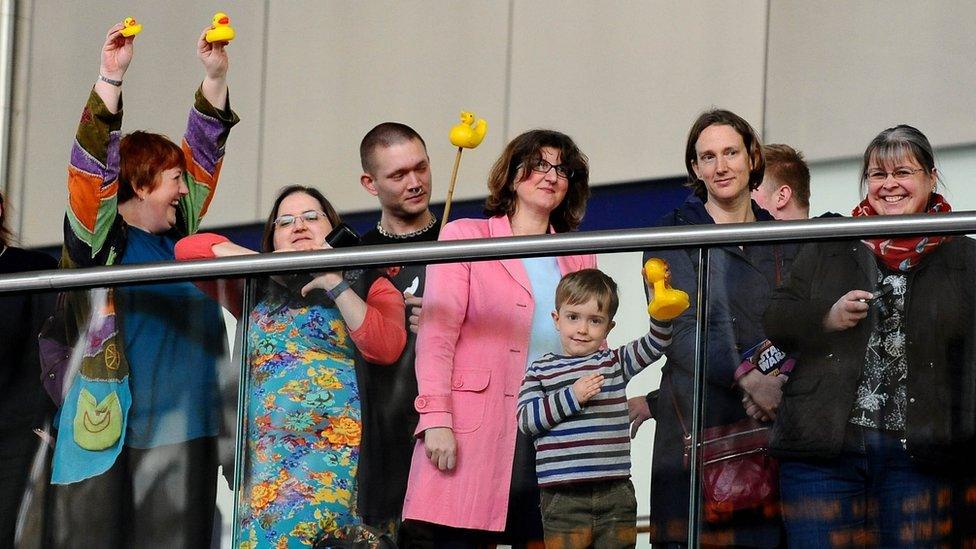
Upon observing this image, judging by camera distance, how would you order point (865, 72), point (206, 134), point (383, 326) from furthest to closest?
point (865, 72)
point (206, 134)
point (383, 326)

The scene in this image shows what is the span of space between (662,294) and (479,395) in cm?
75

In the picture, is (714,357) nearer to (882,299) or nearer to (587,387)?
(587,387)

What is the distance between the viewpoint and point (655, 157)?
40.5 ft

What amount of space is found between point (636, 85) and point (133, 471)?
6465 mm

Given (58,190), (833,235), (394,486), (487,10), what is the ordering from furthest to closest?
(58,190)
(487,10)
(394,486)
(833,235)

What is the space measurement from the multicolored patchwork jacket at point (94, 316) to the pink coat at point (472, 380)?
4.06 ft

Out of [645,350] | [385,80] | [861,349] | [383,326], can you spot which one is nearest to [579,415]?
[645,350]

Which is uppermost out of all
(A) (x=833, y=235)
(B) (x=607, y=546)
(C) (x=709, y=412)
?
(A) (x=833, y=235)

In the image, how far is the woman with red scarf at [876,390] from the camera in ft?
19.1

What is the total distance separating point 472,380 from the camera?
6297 millimetres

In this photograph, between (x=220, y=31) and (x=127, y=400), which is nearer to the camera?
(x=127, y=400)

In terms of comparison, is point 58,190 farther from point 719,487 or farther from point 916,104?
point 719,487

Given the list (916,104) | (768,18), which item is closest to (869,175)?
(916,104)

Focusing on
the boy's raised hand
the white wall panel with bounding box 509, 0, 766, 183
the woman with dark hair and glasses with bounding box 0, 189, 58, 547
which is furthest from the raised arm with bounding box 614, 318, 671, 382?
the white wall panel with bounding box 509, 0, 766, 183
